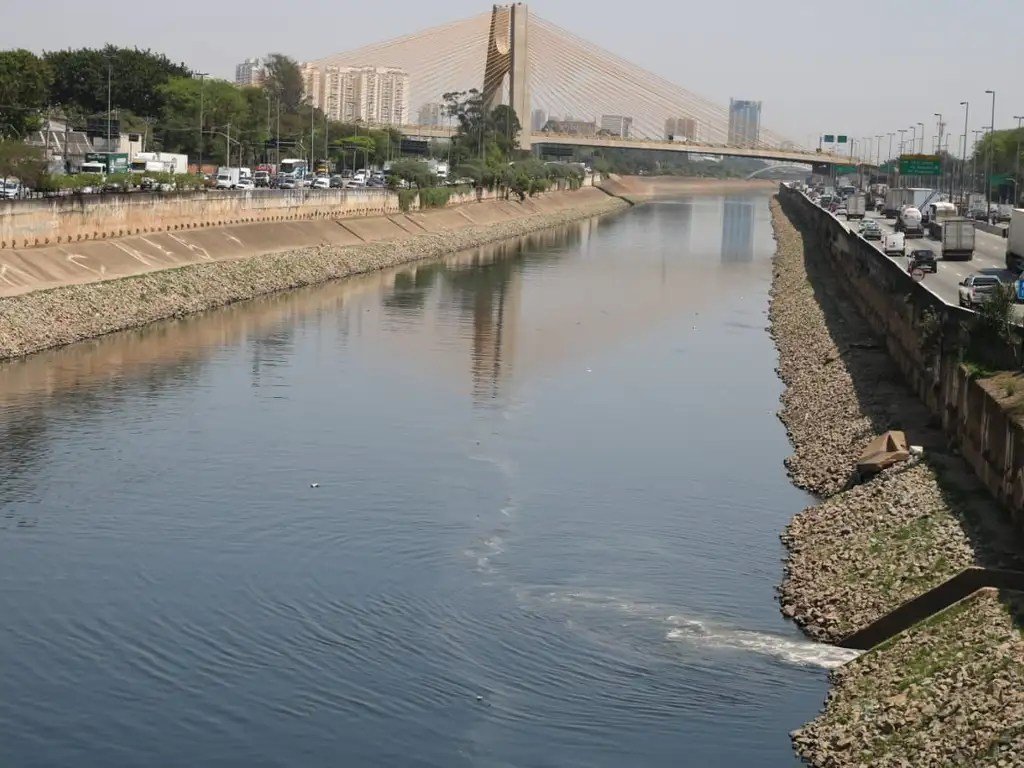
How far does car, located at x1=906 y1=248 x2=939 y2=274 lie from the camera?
43931 millimetres

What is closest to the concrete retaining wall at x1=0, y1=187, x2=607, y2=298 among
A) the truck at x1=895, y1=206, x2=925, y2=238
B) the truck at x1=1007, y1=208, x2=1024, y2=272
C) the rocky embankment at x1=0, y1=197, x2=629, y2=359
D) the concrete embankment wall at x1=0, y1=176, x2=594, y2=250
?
the concrete embankment wall at x1=0, y1=176, x2=594, y2=250

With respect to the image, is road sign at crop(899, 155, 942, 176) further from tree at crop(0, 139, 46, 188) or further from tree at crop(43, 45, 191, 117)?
tree at crop(0, 139, 46, 188)

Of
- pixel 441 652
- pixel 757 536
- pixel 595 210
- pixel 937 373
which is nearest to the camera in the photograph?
pixel 441 652

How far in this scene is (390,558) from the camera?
846 inches

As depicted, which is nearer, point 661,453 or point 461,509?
point 461,509

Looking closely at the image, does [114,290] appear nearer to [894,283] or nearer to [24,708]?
[894,283]

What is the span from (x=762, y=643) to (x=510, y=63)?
10435 cm

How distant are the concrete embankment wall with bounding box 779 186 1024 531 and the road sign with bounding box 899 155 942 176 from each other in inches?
1988

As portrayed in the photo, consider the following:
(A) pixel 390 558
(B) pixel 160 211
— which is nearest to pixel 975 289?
(A) pixel 390 558

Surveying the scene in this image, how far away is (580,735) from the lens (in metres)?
16.0

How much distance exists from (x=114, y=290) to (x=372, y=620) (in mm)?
25611

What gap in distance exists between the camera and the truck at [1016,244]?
41938mm

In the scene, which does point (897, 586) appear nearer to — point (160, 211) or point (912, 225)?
point (160, 211)

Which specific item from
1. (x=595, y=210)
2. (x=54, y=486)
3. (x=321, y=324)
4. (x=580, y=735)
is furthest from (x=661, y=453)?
(x=595, y=210)
